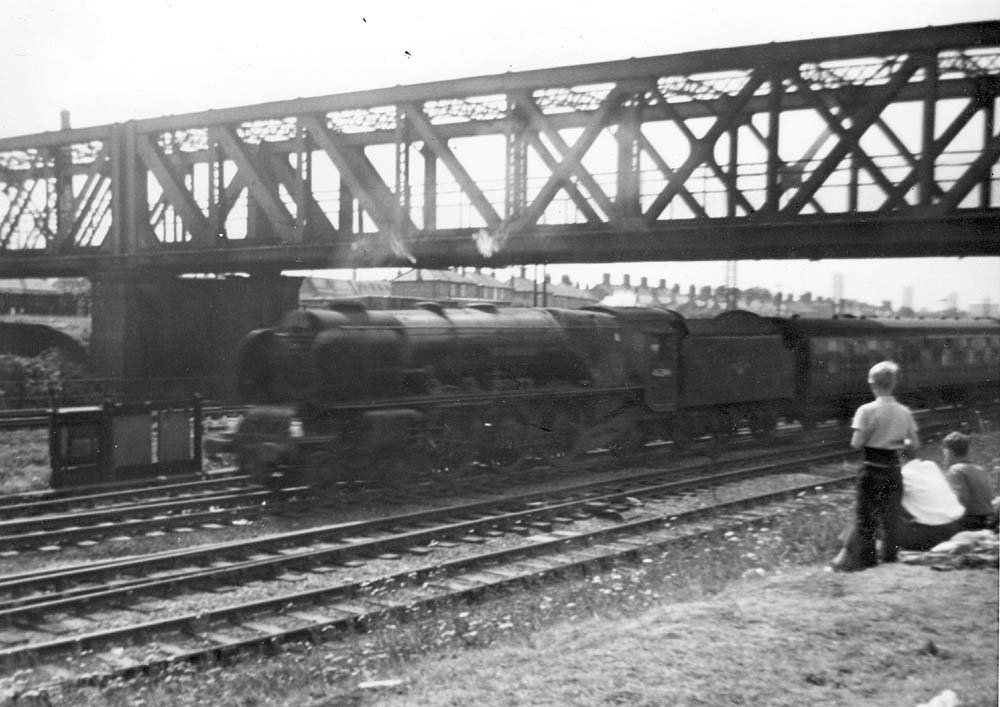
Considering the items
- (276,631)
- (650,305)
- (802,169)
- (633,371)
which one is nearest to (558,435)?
(633,371)

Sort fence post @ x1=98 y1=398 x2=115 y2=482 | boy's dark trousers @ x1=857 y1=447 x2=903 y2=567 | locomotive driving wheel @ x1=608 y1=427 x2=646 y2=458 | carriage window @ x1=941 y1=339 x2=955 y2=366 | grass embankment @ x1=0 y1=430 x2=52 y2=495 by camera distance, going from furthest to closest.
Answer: carriage window @ x1=941 y1=339 x2=955 y2=366, locomotive driving wheel @ x1=608 y1=427 x2=646 y2=458, grass embankment @ x1=0 y1=430 x2=52 y2=495, fence post @ x1=98 y1=398 x2=115 y2=482, boy's dark trousers @ x1=857 y1=447 x2=903 y2=567

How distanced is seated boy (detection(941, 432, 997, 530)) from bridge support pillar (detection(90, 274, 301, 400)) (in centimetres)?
1185

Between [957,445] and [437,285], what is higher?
[437,285]

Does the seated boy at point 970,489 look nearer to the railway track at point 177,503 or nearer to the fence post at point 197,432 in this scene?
the railway track at point 177,503

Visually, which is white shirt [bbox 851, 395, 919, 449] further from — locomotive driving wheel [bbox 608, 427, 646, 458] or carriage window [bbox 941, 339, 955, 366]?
carriage window [bbox 941, 339, 955, 366]

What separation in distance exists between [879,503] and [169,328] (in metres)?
14.6

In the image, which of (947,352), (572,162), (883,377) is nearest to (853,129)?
(572,162)

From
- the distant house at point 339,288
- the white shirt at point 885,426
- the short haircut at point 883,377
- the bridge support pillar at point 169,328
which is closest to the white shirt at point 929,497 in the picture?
the white shirt at point 885,426

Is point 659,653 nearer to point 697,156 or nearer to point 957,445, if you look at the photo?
point 957,445

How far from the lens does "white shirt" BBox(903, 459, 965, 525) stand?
8711 mm

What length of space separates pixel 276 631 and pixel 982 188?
14366mm

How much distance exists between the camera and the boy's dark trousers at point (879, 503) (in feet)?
27.1

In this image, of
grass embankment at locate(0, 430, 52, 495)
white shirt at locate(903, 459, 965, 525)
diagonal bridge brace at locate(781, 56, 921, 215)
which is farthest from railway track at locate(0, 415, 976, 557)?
diagonal bridge brace at locate(781, 56, 921, 215)

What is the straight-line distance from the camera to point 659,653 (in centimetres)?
639
